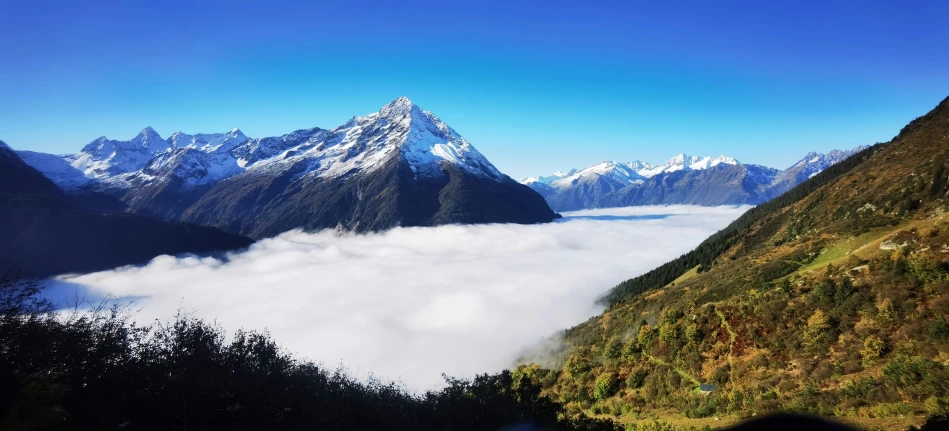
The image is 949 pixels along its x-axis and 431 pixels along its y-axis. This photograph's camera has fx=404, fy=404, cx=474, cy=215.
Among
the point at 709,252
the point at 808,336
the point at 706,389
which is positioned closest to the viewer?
the point at 808,336

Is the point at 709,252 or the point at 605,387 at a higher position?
the point at 709,252

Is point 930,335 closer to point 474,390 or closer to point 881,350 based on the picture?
point 881,350

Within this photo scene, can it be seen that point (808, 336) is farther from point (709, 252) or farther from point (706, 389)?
point (709, 252)

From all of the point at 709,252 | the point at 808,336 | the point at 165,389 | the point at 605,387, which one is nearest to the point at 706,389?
the point at 808,336

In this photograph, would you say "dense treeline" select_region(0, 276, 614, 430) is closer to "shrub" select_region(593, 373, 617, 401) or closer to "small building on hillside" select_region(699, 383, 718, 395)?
"shrub" select_region(593, 373, 617, 401)

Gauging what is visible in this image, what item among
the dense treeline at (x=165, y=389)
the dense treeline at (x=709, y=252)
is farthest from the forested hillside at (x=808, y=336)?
the dense treeline at (x=709, y=252)

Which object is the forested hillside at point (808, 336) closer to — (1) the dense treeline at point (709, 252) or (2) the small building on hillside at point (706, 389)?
(2) the small building on hillside at point (706, 389)
